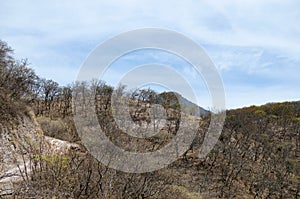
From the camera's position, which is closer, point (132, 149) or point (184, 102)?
point (132, 149)

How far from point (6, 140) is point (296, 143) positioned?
29530mm

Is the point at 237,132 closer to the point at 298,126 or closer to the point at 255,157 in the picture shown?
the point at 255,157

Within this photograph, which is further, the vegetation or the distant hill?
the distant hill

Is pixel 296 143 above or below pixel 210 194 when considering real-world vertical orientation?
above

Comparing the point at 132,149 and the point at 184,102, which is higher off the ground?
the point at 184,102

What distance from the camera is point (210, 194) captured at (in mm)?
20125

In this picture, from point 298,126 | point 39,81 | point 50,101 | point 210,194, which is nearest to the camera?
point 210,194

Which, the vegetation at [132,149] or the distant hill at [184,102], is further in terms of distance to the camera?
the distant hill at [184,102]

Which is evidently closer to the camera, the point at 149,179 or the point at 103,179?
the point at 103,179

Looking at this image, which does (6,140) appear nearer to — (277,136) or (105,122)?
(105,122)

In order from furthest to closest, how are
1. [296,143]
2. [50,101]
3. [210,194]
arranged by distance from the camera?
[296,143]
[50,101]
[210,194]

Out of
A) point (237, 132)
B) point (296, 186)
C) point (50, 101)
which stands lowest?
point (296, 186)

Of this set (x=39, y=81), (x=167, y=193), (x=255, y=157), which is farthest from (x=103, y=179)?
(x=255, y=157)

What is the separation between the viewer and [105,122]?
8.66 m
